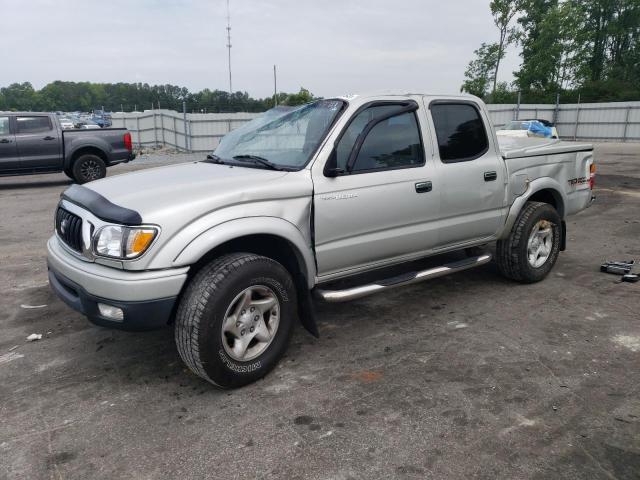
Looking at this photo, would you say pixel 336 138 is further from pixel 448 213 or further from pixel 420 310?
pixel 420 310

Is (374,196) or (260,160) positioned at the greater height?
(260,160)

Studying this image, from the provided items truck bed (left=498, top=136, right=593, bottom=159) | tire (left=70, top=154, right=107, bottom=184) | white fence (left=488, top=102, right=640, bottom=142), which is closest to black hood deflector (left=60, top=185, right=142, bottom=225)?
truck bed (left=498, top=136, right=593, bottom=159)

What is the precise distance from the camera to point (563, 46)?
48.7 metres

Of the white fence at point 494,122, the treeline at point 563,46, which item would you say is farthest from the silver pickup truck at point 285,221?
the treeline at point 563,46

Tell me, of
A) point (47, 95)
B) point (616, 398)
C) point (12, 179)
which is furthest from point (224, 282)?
point (47, 95)

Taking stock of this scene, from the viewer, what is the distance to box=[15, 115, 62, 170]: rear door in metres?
12.2

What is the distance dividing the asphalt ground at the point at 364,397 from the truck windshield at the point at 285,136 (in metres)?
1.40

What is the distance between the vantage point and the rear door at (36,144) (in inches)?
480

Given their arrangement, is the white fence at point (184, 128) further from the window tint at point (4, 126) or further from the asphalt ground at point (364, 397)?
the asphalt ground at point (364, 397)

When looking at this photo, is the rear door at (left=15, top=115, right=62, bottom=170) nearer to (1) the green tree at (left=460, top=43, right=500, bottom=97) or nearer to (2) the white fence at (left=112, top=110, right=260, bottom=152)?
(2) the white fence at (left=112, top=110, right=260, bottom=152)

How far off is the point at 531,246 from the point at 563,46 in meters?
51.7

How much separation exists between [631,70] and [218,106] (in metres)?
43.4

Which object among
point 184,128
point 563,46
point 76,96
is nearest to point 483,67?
point 563,46

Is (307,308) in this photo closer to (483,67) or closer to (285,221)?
(285,221)
